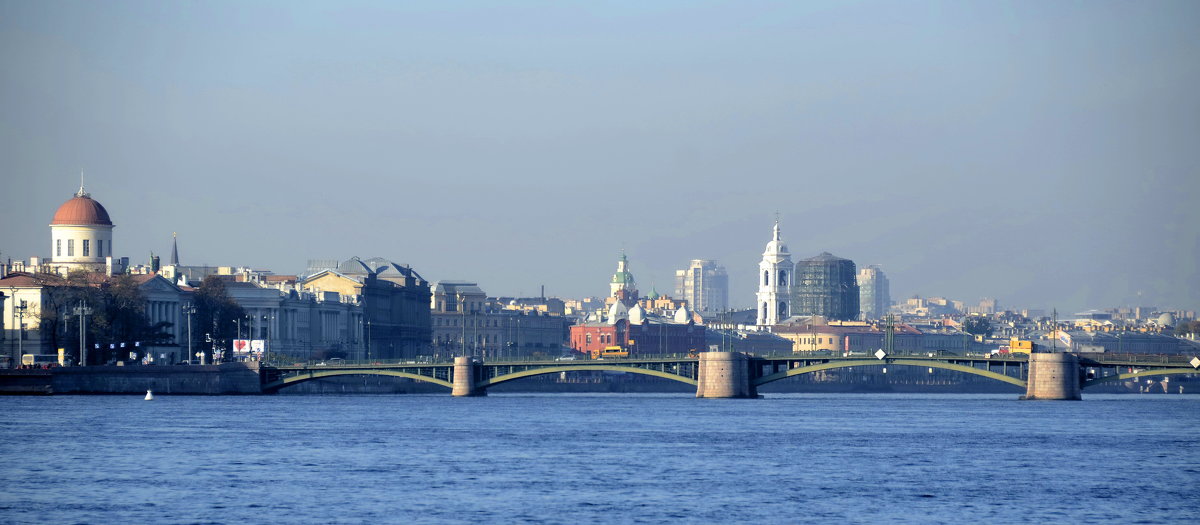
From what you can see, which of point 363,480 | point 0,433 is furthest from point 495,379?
point 363,480

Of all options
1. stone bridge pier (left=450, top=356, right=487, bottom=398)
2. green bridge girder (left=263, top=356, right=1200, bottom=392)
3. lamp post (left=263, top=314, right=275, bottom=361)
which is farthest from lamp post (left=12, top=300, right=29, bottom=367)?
lamp post (left=263, top=314, right=275, bottom=361)

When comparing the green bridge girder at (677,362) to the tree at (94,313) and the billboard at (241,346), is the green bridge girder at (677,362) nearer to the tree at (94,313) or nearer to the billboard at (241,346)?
the billboard at (241,346)

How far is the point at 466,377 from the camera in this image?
383ft

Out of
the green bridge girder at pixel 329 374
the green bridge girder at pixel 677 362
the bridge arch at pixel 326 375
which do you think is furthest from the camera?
the green bridge girder at pixel 329 374

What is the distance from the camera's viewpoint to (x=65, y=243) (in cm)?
14862

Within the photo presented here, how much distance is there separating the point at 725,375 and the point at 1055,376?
54.7 ft

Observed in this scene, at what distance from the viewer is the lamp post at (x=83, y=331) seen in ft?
375

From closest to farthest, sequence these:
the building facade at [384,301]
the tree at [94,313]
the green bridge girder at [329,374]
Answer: the green bridge girder at [329,374], the tree at [94,313], the building facade at [384,301]

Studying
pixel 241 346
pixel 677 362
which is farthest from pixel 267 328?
pixel 677 362

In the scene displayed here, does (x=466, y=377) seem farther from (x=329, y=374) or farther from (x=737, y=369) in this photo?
Result: (x=737, y=369)

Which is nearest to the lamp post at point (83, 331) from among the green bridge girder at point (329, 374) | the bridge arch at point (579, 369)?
the green bridge girder at point (329, 374)

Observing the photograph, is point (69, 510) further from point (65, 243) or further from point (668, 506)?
point (65, 243)

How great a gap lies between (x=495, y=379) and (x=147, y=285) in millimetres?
33684

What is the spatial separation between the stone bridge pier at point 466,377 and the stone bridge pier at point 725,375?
12000 mm
